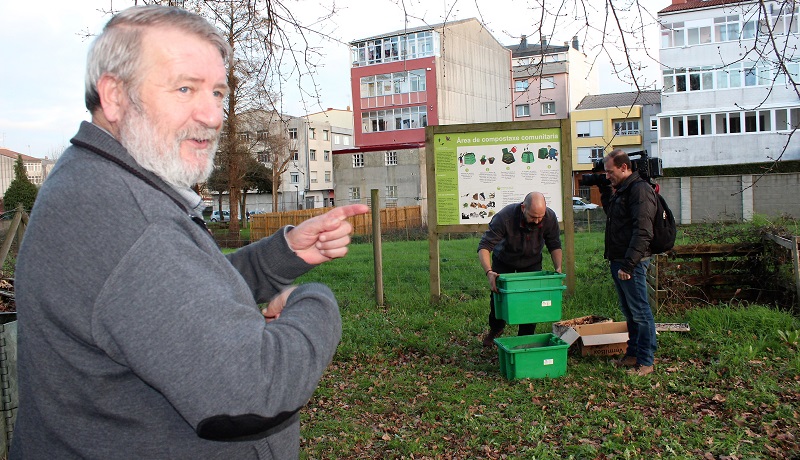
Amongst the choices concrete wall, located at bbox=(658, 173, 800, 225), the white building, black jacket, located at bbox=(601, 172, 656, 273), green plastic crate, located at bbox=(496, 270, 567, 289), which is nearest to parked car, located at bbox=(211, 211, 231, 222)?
concrete wall, located at bbox=(658, 173, 800, 225)

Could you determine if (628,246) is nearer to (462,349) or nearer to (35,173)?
(462,349)

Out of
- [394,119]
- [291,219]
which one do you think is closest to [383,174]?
[394,119]

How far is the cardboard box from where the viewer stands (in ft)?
22.3

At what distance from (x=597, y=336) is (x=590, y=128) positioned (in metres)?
52.1

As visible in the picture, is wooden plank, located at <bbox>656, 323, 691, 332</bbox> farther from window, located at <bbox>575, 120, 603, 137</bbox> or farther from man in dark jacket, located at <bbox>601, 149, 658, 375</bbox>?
window, located at <bbox>575, 120, 603, 137</bbox>

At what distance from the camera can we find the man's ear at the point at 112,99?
151 cm

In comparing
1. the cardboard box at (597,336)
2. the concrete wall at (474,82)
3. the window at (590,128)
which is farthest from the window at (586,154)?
the cardboard box at (597,336)

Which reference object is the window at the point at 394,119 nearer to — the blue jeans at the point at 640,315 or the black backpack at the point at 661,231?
the black backpack at the point at 661,231

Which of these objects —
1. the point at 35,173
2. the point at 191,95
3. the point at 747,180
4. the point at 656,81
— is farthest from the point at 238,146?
the point at 35,173

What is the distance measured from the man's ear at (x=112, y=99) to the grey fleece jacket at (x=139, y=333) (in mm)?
69

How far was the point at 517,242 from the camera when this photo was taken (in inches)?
289

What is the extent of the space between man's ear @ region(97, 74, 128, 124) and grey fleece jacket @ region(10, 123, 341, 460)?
0.23 ft

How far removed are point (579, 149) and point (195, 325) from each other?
2268 inches

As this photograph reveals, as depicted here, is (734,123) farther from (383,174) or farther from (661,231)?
(661,231)
